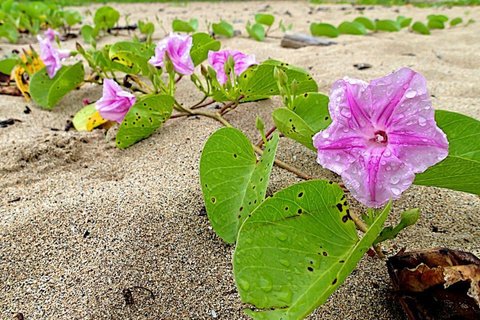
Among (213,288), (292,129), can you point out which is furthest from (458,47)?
(213,288)

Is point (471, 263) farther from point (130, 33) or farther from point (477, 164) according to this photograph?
point (130, 33)

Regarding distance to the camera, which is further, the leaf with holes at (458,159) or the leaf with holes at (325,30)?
the leaf with holes at (325,30)

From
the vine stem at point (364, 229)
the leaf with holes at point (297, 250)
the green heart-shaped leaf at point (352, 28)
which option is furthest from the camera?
the green heart-shaped leaf at point (352, 28)

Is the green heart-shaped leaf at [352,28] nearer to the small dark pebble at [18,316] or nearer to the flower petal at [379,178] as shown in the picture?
the flower petal at [379,178]

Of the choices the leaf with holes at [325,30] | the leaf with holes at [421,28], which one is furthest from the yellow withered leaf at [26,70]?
the leaf with holes at [421,28]

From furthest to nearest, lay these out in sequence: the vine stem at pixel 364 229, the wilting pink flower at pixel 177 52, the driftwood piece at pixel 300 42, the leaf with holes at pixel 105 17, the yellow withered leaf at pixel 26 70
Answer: the leaf with holes at pixel 105 17
the driftwood piece at pixel 300 42
the yellow withered leaf at pixel 26 70
the wilting pink flower at pixel 177 52
the vine stem at pixel 364 229

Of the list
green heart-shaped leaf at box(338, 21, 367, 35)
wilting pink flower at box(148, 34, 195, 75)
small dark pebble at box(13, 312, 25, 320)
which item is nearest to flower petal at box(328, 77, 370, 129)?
small dark pebble at box(13, 312, 25, 320)

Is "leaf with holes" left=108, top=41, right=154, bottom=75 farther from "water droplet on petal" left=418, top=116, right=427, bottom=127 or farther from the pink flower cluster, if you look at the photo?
"water droplet on petal" left=418, top=116, right=427, bottom=127
